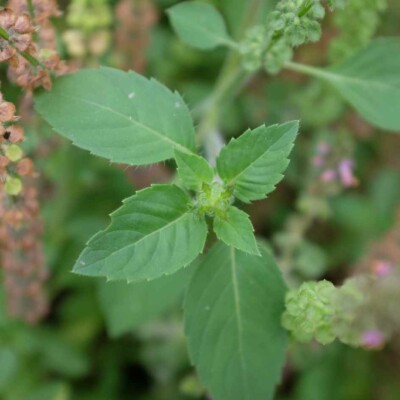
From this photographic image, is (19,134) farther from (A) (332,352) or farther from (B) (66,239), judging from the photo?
(A) (332,352)

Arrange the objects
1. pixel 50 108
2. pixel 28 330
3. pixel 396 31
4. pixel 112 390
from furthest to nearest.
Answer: pixel 396 31, pixel 112 390, pixel 28 330, pixel 50 108

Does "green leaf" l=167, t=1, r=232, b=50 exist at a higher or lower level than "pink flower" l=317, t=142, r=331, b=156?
higher

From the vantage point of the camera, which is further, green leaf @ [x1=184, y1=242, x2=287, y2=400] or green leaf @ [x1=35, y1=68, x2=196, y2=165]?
green leaf @ [x1=184, y1=242, x2=287, y2=400]

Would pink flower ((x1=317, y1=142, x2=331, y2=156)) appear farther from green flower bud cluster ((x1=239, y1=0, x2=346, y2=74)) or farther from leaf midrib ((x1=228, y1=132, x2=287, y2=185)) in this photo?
leaf midrib ((x1=228, y1=132, x2=287, y2=185))

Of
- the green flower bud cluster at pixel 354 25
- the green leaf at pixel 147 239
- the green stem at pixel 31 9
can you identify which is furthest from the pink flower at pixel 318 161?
the green stem at pixel 31 9

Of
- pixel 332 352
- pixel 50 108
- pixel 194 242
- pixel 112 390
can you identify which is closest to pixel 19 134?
pixel 50 108

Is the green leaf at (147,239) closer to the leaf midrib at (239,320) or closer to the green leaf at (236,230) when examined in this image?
the green leaf at (236,230)

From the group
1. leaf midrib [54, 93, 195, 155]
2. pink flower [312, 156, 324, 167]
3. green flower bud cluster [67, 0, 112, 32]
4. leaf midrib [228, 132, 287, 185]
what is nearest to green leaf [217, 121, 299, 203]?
leaf midrib [228, 132, 287, 185]
